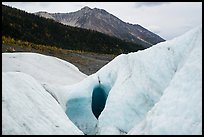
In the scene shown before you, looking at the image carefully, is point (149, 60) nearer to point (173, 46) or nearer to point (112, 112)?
point (173, 46)

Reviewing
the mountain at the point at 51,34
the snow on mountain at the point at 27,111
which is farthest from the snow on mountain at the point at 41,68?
the mountain at the point at 51,34

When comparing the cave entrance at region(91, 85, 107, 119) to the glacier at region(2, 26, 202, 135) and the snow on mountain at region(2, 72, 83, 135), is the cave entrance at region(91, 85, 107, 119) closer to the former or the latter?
the glacier at region(2, 26, 202, 135)

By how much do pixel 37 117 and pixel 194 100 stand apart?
2189 mm

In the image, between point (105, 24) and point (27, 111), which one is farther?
point (105, 24)

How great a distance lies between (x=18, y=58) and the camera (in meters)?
10.4

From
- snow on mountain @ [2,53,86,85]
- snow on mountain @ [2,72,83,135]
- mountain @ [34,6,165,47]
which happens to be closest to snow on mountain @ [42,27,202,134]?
snow on mountain @ [2,72,83,135]

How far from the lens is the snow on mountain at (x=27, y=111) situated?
5.12m

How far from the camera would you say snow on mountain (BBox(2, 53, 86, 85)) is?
388 inches

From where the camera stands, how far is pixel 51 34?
48375 mm

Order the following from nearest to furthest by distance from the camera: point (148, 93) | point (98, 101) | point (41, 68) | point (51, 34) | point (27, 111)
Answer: point (27, 111), point (148, 93), point (98, 101), point (41, 68), point (51, 34)

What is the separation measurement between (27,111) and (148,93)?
2309mm

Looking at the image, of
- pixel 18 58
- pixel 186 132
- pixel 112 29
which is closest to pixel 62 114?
pixel 186 132

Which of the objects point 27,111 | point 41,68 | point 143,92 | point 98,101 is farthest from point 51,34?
point 27,111

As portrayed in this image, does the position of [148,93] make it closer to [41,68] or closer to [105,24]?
[41,68]
